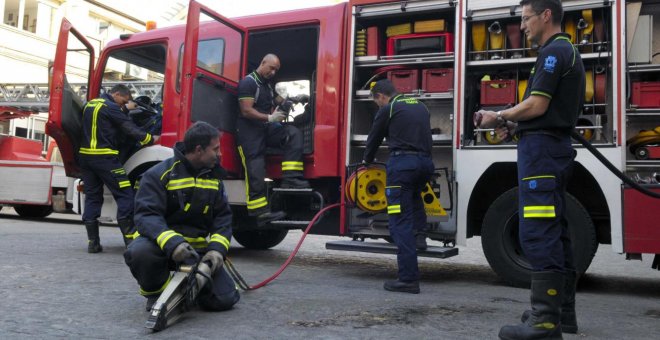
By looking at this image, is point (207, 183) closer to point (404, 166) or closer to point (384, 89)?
point (404, 166)

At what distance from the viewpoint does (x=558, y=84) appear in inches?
113

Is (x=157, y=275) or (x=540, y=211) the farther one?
(x=157, y=275)

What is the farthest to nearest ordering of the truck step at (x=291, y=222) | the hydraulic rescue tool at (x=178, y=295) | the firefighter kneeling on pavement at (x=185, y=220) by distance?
1. the truck step at (x=291, y=222)
2. the firefighter kneeling on pavement at (x=185, y=220)
3. the hydraulic rescue tool at (x=178, y=295)

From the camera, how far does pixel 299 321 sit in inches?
122

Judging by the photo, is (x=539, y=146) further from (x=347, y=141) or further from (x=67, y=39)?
(x=67, y=39)

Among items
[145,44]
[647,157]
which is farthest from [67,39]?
[647,157]

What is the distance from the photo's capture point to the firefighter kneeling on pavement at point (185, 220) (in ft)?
10.1

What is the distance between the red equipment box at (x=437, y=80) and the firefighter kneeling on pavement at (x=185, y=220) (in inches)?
89.4

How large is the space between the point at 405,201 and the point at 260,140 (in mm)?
1828

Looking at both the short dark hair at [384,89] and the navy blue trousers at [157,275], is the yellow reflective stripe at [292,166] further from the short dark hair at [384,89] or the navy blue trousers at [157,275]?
the navy blue trousers at [157,275]

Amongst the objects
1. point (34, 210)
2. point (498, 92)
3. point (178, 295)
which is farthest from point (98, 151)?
point (34, 210)

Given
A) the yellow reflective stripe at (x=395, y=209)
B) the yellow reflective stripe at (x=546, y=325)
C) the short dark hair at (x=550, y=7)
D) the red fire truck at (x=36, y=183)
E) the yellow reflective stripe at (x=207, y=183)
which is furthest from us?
the red fire truck at (x=36, y=183)

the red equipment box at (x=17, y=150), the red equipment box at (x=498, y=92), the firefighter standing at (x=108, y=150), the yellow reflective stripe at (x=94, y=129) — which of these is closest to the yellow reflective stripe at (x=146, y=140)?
the firefighter standing at (x=108, y=150)

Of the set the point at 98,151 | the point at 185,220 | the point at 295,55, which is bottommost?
the point at 185,220
